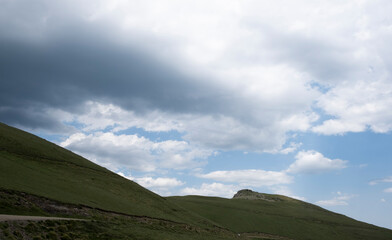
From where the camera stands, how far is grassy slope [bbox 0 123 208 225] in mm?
47959

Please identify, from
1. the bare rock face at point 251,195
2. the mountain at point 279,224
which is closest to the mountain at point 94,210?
the mountain at point 279,224

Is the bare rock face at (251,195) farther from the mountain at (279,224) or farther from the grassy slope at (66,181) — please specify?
the grassy slope at (66,181)

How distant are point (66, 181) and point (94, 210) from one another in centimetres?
1467

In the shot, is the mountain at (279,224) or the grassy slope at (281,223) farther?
the grassy slope at (281,223)

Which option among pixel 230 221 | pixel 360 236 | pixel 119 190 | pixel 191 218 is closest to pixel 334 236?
pixel 360 236

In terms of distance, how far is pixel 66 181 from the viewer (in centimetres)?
5850

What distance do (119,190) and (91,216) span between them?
83.5 feet

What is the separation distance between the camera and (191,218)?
235 feet

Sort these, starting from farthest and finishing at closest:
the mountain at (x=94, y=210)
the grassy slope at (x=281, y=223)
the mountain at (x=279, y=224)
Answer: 1. the grassy slope at (x=281, y=223)
2. the mountain at (x=279, y=224)
3. the mountain at (x=94, y=210)

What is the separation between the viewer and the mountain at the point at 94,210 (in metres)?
35.0

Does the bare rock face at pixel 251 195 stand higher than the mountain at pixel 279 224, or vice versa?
the bare rock face at pixel 251 195

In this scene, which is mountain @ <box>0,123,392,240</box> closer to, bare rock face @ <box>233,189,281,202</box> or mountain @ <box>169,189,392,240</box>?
mountain @ <box>169,189,392,240</box>

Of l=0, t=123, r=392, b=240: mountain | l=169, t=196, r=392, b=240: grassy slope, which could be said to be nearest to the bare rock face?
l=169, t=196, r=392, b=240: grassy slope

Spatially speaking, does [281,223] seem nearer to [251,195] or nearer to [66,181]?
[66,181]
